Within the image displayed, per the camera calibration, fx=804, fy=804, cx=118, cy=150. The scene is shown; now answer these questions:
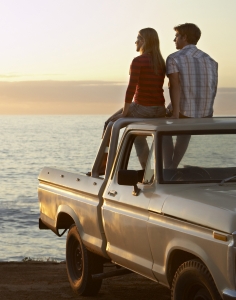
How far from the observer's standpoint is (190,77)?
8859 mm

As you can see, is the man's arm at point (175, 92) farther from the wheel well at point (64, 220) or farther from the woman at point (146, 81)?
the wheel well at point (64, 220)

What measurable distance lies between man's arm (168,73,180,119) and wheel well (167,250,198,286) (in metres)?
2.23

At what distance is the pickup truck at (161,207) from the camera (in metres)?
6.18

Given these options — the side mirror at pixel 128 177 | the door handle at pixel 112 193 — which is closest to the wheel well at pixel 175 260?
the side mirror at pixel 128 177

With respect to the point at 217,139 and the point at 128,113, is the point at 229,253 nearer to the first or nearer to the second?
the point at 217,139

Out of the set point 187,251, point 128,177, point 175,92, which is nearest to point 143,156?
point 128,177

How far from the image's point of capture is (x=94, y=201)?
27.6 ft

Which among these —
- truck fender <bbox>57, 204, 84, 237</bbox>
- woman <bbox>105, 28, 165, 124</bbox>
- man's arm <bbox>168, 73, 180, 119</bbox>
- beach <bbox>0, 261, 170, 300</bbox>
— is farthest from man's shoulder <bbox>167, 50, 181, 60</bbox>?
beach <bbox>0, 261, 170, 300</bbox>

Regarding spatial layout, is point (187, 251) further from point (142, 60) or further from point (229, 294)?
point (142, 60)

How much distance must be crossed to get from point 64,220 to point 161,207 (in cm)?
303

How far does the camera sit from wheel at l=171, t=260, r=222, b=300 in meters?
6.20

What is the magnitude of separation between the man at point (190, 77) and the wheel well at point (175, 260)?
7.33 feet

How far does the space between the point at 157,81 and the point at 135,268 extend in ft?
7.73

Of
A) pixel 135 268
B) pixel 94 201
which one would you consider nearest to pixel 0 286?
pixel 94 201
